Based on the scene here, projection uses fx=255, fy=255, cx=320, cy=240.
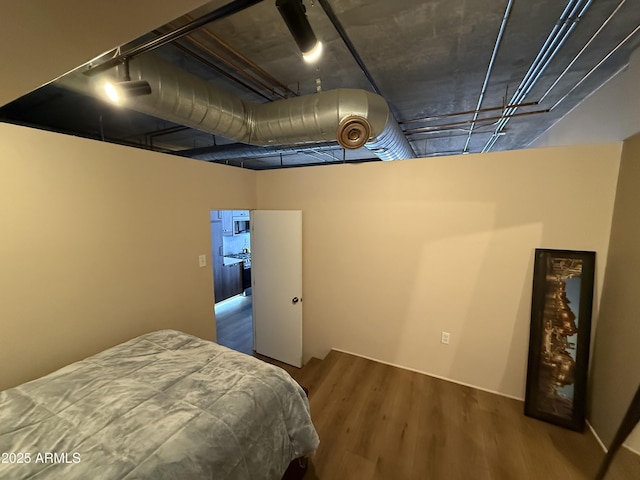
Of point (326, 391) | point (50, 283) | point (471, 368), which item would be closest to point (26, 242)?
point (50, 283)

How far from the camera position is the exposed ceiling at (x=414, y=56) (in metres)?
1.60

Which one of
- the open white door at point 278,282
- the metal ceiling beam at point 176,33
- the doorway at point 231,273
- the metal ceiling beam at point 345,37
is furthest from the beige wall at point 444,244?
the doorway at point 231,273

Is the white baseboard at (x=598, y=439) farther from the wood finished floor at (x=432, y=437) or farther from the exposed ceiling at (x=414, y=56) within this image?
the exposed ceiling at (x=414, y=56)

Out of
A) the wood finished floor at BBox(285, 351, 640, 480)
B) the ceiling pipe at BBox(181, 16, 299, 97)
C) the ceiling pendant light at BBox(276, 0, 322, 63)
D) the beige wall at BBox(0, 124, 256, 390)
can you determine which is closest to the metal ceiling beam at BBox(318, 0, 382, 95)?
the ceiling pendant light at BBox(276, 0, 322, 63)

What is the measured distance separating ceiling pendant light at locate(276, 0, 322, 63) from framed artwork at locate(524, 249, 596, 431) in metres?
2.44

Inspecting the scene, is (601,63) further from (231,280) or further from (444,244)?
(231,280)

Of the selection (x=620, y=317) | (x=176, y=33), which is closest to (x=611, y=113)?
(x=620, y=317)

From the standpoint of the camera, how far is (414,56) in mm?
2062

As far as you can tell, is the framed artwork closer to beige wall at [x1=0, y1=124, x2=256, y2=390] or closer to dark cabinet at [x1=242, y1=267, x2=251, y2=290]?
beige wall at [x1=0, y1=124, x2=256, y2=390]

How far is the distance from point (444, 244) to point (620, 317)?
4.24 ft

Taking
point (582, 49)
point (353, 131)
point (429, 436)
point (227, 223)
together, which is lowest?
point (429, 436)

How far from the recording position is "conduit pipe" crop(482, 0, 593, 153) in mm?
1516

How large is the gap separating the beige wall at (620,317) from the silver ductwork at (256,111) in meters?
1.86

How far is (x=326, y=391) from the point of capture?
2584mm
